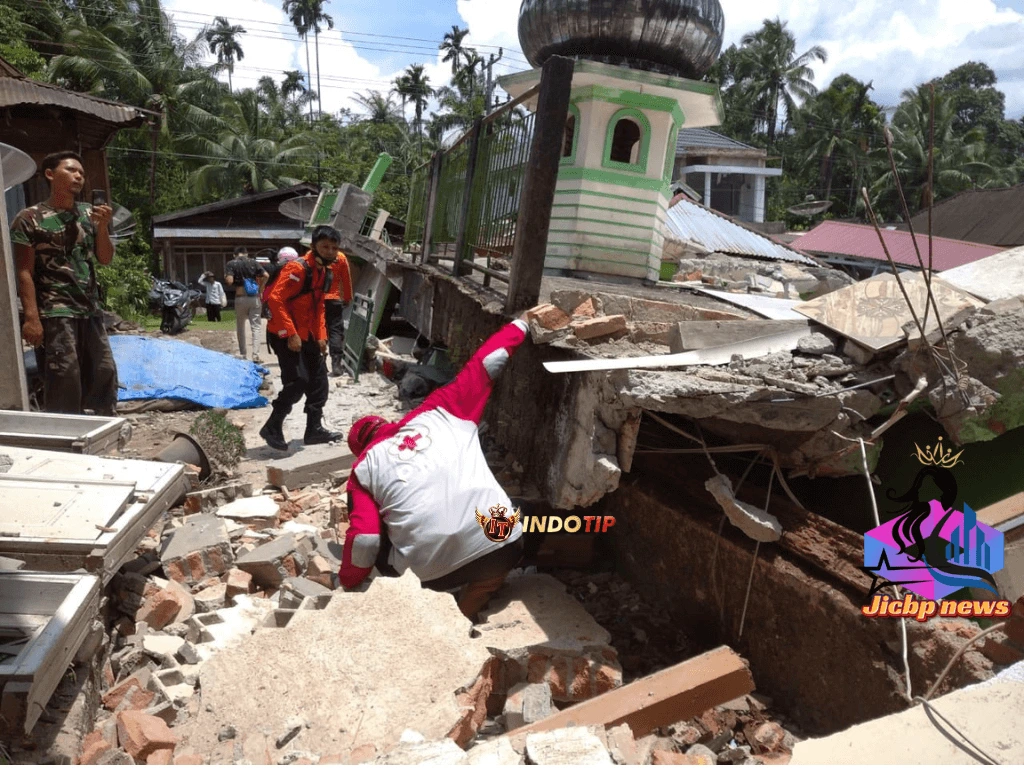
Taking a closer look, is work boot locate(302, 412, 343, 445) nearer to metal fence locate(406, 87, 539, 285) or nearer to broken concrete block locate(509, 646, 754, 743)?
metal fence locate(406, 87, 539, 285)

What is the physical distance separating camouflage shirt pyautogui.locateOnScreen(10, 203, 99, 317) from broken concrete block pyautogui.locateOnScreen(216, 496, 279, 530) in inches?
66.3

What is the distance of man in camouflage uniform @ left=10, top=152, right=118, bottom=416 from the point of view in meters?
4.54

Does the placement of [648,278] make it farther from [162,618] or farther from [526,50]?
[162,618]

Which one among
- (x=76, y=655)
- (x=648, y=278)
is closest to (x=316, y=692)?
(x=76, y=655)

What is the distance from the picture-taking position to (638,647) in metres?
3.70

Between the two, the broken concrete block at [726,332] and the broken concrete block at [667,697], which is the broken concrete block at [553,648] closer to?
the broken concrete block at [667,697]

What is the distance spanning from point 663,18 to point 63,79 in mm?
24298

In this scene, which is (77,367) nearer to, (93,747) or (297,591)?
(297,591)

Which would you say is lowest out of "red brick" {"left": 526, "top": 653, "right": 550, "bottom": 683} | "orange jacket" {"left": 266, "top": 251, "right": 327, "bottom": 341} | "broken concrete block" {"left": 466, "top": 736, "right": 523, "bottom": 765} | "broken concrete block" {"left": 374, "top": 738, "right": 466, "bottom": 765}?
"red brick" {"left": 526, "top": 653, "right": 550, "bottom": 683}

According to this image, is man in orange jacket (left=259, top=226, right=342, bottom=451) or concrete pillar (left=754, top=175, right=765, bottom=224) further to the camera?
concrete pillar (left=754, top=175, right=765, bottom=224)

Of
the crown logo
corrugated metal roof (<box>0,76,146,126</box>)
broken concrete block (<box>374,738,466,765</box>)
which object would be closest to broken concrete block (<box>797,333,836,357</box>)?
the crown logo

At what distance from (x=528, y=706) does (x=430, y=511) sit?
93cm

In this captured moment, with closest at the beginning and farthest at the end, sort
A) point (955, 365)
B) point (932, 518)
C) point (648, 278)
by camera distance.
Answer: point (955, 365)
point (932, 518)
point (648, 278)

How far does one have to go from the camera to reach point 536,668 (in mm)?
3195
